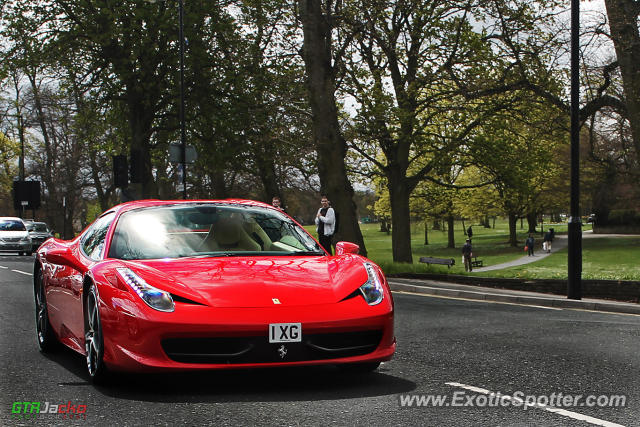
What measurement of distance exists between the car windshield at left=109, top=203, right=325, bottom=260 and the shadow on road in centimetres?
93

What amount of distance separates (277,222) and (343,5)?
22.5 meters

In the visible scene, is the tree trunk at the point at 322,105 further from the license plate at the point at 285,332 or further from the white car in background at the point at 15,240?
the license plate at the point at 285,332

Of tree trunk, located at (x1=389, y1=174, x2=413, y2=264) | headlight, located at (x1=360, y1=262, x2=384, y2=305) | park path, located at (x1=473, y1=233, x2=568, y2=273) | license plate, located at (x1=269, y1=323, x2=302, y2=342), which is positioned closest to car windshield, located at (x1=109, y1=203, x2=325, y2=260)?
headlight, located at (x1=360, y1=262, x2=384, y2=305)

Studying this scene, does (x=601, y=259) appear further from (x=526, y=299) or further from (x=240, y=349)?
(x=240, y=349)

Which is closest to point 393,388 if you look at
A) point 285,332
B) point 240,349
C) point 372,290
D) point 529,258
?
point 372,290

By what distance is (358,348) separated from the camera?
19.1 feet

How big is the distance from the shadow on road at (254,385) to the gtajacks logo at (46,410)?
382mm

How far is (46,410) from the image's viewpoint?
5.21 m

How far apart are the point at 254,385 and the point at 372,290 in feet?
3.51

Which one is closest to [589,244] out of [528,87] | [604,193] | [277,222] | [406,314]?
[604,193]

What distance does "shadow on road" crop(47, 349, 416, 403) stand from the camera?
18.1ft

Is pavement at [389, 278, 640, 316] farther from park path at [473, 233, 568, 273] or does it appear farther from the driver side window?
park path at [473, 233, 568, 273]

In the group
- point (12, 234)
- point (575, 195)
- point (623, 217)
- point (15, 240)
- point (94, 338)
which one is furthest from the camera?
point (623, 217)
